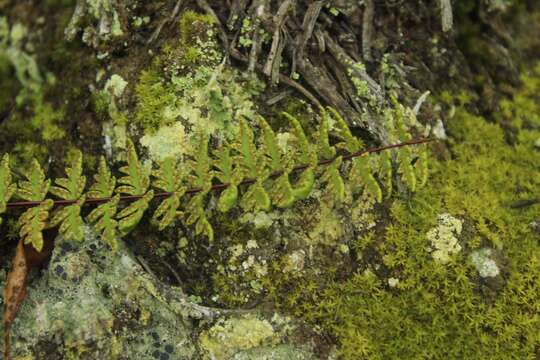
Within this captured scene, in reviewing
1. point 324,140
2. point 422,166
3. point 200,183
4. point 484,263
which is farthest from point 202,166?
point 484,263

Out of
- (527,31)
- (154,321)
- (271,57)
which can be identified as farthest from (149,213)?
(527,31)

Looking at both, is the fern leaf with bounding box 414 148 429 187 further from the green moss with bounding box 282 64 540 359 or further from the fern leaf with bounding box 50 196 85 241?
the fern leaf with bounding box 50 196 85 241

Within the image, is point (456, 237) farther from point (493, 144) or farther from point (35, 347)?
point (35, 347)

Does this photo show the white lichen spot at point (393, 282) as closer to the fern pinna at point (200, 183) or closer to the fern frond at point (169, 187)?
the fern pinna at point (200, 183)

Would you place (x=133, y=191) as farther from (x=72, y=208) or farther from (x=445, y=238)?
(x=445, y=238)

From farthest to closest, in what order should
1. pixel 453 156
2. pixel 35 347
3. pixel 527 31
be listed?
pixel 527 31 < pixel 453 156 < pixel 35 347
